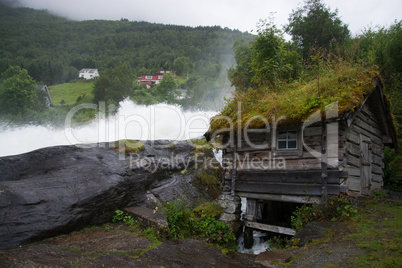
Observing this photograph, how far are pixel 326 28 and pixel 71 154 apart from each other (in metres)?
17.9

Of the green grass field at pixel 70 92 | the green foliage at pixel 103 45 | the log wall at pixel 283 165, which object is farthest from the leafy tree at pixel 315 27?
the green foliage at pixel 103 45

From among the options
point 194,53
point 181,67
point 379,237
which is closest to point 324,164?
point 379,237

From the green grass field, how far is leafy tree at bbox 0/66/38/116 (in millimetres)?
9475

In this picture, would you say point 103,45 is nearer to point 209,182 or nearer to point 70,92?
point 70,92

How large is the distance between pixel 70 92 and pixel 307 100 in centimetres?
6859

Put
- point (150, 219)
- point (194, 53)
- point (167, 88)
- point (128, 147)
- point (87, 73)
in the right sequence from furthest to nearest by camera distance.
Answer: point (194, 53)
point (87, 73)
point (167, 88)
point (128, 147)
point (150, 219)

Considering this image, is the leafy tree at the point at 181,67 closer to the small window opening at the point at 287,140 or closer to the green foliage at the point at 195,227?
the small window opening at the point at 287,140

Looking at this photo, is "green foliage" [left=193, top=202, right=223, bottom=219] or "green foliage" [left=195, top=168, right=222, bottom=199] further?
"green foliage" [left=195, top=168, right=222, bottom=199]

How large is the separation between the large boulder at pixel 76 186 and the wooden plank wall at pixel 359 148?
591 centimetres

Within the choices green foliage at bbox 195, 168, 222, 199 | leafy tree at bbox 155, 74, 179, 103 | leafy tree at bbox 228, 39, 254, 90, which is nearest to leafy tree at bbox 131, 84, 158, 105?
leafy tree at bbox 155, 74, 179, 103

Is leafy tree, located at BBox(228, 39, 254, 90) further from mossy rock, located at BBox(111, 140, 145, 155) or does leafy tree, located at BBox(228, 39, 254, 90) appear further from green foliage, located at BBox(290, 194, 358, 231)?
green foliage, located at BBox(290, 194, 358, 231)

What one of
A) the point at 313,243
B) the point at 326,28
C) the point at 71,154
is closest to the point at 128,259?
the point at 313,243

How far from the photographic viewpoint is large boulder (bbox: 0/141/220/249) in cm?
624

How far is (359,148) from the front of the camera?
7.23 m
